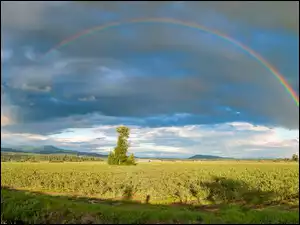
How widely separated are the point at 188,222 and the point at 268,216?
4516mm

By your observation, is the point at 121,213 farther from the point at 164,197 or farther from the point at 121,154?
the point at 121,154

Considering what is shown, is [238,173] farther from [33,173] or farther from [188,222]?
[33,173]

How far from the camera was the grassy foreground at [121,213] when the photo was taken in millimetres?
Result: 22094

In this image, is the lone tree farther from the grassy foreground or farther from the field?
the grassy foreground

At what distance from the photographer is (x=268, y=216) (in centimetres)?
2225

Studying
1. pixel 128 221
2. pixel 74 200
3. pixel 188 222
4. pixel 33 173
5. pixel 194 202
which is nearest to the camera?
pixel 188 222

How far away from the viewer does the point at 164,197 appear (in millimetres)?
26359

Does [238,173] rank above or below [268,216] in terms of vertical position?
above

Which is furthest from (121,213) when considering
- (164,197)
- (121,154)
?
(121,154)

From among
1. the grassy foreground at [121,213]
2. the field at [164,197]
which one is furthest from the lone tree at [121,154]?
the grassy foreground at [121,213]

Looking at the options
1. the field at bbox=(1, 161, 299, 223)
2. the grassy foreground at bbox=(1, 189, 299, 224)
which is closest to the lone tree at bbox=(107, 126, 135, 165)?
the field at bbox=(1, 161, 299, 223)

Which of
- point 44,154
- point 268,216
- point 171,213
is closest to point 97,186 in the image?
point 171,213

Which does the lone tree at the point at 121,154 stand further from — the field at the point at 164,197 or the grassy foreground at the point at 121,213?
the grassy foreground at the point at 121,213

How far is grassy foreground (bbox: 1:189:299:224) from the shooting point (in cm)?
2209
